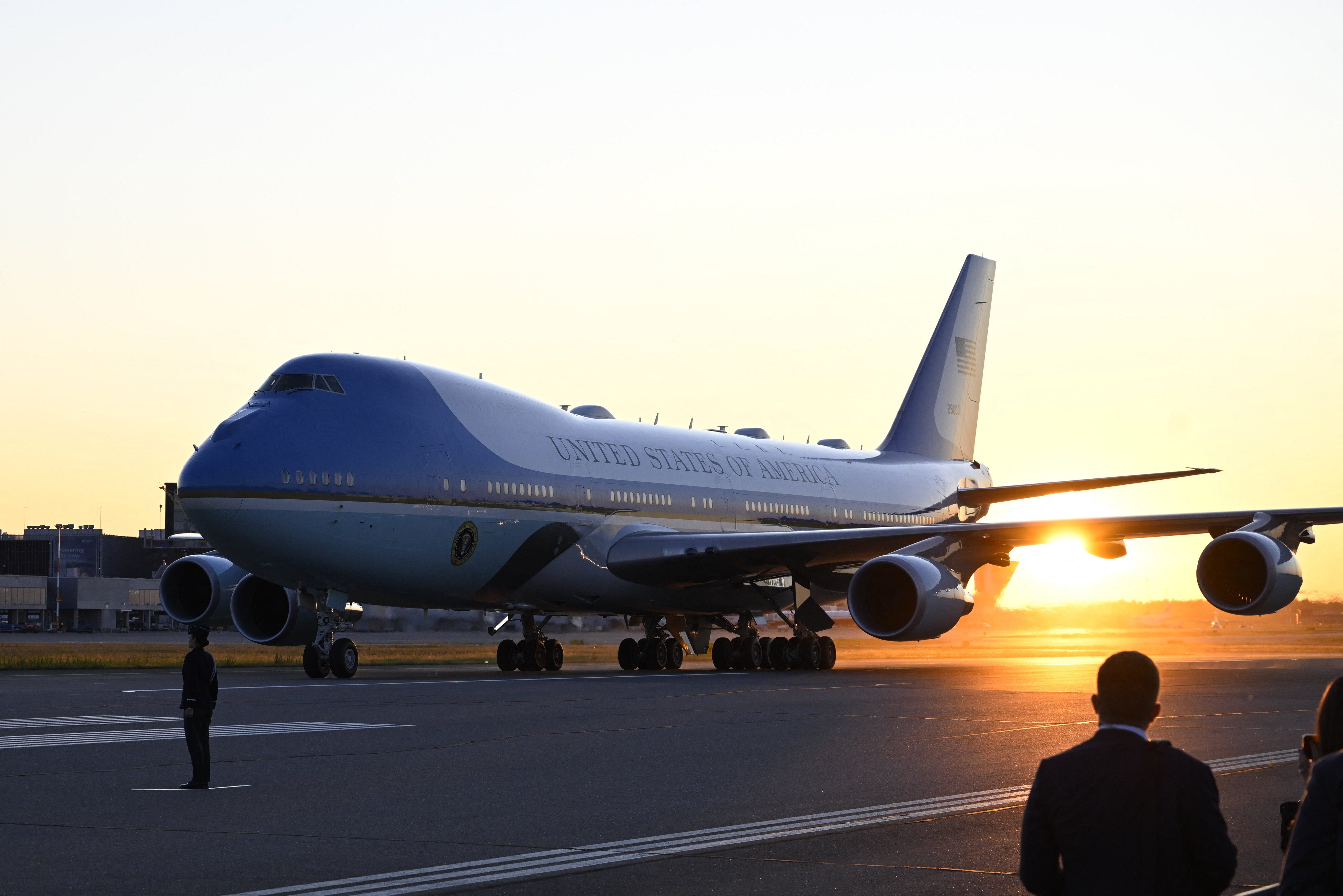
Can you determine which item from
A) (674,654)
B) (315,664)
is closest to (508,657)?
(674,654)

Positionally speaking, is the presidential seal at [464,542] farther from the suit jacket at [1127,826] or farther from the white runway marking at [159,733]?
the suit jacket at [1127,826]

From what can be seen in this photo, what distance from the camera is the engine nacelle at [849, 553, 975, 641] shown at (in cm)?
2344

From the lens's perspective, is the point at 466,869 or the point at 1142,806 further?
the point at 466,869

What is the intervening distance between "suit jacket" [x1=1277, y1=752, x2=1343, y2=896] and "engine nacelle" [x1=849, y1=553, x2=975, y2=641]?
1969 centimetres

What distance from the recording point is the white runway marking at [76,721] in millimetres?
15312

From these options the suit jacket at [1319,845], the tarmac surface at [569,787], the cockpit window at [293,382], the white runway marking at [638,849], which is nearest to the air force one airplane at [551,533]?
the cockpit window at [293,382]

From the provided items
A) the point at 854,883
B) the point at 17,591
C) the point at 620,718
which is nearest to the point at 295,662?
the point at 620,718

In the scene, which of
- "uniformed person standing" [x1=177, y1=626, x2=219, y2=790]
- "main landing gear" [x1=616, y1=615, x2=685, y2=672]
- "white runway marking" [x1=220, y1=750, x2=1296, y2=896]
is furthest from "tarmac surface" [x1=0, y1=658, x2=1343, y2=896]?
"main landing gear" [x1=616, y1=615, x2=685, y2=672]

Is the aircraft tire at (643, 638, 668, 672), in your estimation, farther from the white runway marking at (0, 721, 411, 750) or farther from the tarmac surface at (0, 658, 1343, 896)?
the white runway marking at (0, 721, 411, 750)

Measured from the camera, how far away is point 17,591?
98.8 meters

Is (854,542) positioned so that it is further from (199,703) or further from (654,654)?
(199,703)

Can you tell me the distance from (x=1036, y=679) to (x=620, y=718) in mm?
10639

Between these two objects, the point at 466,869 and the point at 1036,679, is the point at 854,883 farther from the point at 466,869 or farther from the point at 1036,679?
the point at 1036,679

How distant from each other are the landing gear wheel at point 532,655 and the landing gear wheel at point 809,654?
16.7 feet
